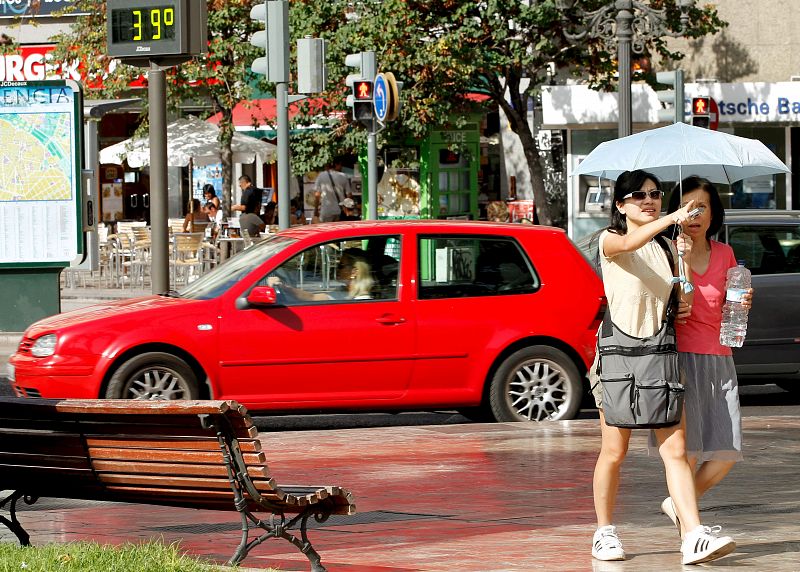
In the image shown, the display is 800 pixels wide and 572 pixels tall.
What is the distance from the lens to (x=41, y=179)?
1836 cm

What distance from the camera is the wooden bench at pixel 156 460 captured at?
600 cm

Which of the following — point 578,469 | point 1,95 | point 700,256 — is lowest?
point 578,469

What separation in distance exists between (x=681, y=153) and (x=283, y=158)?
10389 millimetres

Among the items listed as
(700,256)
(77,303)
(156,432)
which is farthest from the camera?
(77,303)

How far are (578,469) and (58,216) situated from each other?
10.6 m

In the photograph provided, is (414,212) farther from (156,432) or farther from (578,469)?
(156,432)

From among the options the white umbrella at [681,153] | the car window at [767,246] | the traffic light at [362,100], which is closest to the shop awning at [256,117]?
the traffic light at [362,100]

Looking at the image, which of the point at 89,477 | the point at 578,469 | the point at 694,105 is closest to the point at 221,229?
the point at 694,105

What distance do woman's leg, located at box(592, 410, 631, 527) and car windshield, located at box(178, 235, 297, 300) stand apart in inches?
201

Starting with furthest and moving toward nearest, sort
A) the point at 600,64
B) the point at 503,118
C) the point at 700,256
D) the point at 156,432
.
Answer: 1. the point at 503,118
2. the point at 600,64
3. the point at 700,256
4. the point at 156,432

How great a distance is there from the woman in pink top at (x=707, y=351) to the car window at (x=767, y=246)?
21.3ft

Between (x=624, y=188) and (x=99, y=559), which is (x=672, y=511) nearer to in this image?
(x=624, y=188)

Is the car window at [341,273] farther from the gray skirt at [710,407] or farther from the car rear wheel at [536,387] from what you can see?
the gray skirt at [710,407]

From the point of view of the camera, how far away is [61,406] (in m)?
6.27
